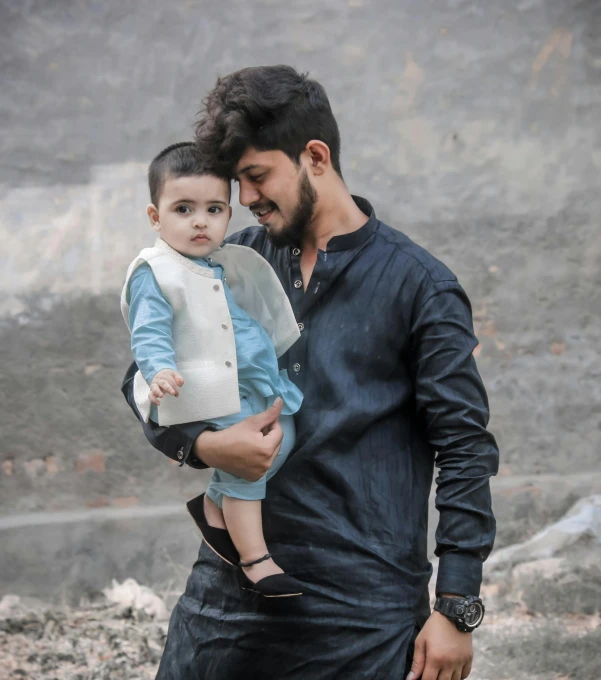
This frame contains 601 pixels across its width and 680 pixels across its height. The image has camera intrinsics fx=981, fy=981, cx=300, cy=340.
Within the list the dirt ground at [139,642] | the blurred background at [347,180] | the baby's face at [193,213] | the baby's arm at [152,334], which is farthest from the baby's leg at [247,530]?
the blurred background at [347,180]

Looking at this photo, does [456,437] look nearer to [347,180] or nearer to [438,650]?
[438,650]

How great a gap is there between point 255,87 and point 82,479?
2.91m

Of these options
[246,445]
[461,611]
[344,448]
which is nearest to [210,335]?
[246,445]

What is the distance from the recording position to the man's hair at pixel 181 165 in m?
2.20

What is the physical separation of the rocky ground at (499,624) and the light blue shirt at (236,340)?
2464mm

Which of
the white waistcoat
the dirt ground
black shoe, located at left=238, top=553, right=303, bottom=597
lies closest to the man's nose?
the white waistcoat

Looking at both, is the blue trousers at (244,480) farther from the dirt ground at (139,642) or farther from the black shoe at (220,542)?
the dirt ground at (139,642)

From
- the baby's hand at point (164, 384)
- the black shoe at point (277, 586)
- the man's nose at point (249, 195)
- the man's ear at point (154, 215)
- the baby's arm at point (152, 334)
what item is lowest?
the black shoe at point (277, 586)

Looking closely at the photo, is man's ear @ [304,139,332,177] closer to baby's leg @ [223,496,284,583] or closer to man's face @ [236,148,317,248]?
man's face @ [236,148,317,248]

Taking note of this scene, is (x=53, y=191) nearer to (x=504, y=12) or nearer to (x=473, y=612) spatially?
(x=504, y=12)

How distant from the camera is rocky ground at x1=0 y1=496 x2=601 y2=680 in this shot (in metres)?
4.24

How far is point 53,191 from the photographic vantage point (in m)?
4.75

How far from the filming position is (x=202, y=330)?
215cm

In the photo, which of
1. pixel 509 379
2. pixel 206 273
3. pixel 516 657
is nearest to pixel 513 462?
pixel 509 379
